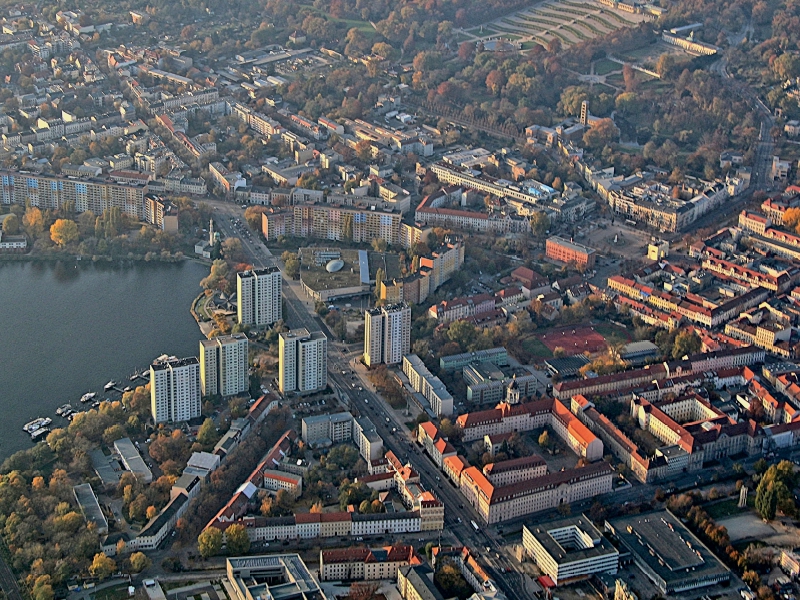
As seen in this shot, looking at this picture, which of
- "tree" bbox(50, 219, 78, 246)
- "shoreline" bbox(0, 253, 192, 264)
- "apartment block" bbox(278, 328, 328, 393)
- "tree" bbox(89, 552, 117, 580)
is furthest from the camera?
"tree" bbox(50, 219, 78, 246)

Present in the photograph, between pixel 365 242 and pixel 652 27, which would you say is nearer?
pixel 365 242

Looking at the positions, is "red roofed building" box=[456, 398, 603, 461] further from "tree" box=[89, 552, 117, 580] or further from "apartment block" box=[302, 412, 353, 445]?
"tree" box=[89, 552, 117, 580]

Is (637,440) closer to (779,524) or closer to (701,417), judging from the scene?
(701,417)

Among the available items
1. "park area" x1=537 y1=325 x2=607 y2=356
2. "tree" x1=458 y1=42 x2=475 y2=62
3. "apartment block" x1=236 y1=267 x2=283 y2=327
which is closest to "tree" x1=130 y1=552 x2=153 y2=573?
"apartment block" x1=236 y1=267 x2=283 y2=327

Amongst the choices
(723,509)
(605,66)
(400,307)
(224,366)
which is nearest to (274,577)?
(224,366)

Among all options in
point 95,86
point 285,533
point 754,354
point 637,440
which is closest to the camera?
point 285,533

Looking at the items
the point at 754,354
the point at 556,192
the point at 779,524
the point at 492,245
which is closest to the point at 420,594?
the point at 779,524
